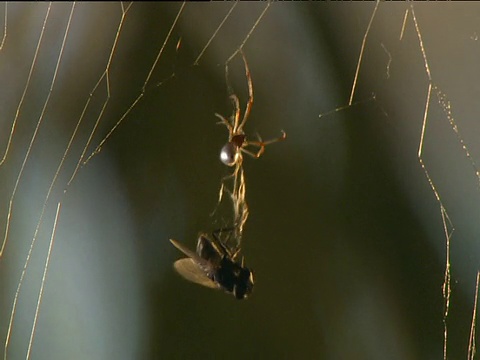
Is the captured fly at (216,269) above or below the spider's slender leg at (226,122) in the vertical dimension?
below

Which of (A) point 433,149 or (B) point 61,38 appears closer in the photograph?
(A) point 433,149

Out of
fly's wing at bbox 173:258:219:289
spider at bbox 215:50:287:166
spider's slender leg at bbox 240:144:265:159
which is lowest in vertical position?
fly's wing at bbox 173:258:219:289

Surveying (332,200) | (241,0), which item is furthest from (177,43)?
(332,200)

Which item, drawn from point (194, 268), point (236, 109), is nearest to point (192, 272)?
point (194, 268)

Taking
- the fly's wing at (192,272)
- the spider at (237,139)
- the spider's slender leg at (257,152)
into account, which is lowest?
the fly's wing at (192,272)

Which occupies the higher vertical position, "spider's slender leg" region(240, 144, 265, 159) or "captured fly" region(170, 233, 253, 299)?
"spider's slender leg" region(240, 144, 265, 159)

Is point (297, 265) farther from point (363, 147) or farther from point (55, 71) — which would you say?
point (55, 71)
